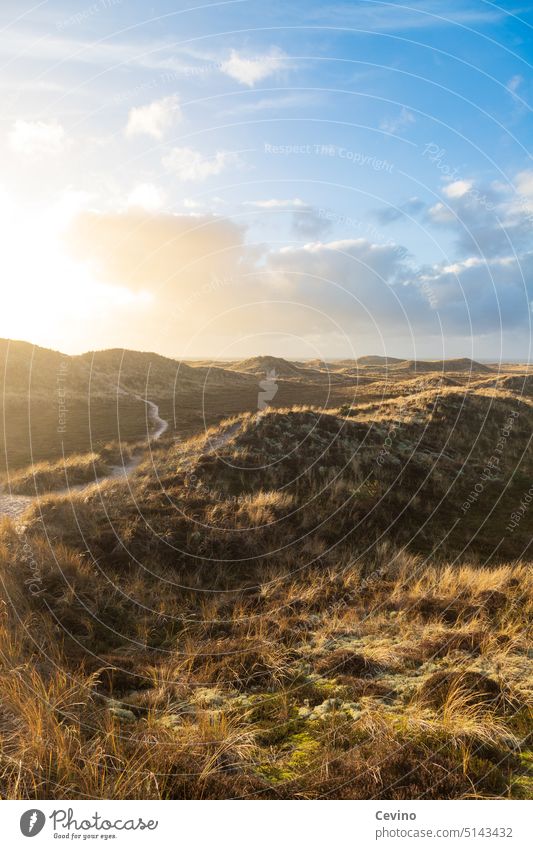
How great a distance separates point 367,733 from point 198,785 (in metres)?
1.87

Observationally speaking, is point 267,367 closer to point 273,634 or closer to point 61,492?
point 61,492

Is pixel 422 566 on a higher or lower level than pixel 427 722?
lower

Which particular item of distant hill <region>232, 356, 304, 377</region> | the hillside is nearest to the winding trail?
the hillside

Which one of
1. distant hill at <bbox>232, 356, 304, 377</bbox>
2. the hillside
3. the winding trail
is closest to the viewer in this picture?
the hillside

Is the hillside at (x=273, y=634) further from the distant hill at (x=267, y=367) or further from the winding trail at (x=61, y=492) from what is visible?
the distant hill at (x=267, y=367)

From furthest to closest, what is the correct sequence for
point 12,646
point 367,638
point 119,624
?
point 119,624
point 367,638
point 12,646

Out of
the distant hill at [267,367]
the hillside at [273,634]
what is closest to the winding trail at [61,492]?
the hillside at [273,634]

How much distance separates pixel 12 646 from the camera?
690cm

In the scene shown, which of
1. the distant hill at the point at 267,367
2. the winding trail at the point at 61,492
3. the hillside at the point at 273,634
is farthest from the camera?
the distant hill at the point at 267,367

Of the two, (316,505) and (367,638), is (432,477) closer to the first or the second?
(316,505)

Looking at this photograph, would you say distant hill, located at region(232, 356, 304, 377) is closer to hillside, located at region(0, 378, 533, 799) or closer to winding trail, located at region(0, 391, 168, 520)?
winding trail, located at region(0, 391, 168, 520)

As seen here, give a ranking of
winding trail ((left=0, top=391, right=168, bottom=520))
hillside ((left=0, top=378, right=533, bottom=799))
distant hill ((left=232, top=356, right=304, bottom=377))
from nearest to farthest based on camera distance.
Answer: hillside ((left=0, top=378, right=533, bottom=799)), winding trail ((left=0, top=391, right=168, bottom=520)), distant hill ((left=232, top=356, right=304, bottom=377))

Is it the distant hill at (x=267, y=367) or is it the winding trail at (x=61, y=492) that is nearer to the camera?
the winding trail at (x=61, y=492)
